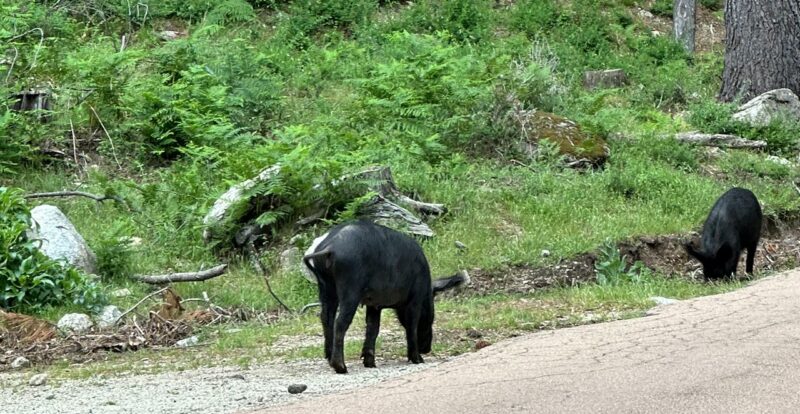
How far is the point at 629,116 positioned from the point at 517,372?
489 inches

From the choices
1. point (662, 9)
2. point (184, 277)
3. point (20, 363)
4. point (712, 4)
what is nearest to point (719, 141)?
point (184, 277)

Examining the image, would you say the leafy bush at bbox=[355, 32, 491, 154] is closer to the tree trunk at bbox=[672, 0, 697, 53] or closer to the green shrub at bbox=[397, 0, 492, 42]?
the green shrub at bbox=[397, 0, 492, 42]

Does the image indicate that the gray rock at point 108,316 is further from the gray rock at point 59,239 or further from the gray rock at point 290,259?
the gray rock at point 290,259

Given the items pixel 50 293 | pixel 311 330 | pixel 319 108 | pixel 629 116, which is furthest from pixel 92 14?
Answer: pixel 311 330

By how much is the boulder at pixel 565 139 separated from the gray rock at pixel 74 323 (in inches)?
295

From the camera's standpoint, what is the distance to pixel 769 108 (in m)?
18.8

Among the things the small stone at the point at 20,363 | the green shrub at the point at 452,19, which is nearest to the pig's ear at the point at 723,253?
the small stone at the point at 20,363

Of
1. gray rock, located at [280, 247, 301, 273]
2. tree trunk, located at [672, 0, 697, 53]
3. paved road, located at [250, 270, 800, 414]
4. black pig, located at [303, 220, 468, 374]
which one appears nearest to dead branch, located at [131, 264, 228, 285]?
gray rock, located at [280, 247, 301, 273]

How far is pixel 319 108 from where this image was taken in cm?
1817

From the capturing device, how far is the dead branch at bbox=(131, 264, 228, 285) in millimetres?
12047

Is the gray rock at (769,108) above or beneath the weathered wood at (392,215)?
beneath

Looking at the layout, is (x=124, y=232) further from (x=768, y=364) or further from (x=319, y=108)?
(x=768, y=364)

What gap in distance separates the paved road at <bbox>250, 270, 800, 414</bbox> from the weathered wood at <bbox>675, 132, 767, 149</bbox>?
919 cm

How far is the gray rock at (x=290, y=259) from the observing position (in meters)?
12.8
